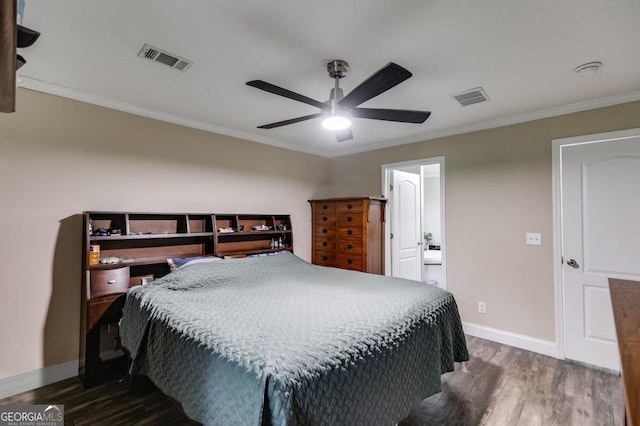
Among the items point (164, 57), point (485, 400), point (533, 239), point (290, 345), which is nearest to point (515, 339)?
point (533, 239)

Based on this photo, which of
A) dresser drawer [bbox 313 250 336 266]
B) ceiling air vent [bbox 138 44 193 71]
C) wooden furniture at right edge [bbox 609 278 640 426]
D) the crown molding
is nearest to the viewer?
wooden furniture at right edge [bbox 609 278 640 426]

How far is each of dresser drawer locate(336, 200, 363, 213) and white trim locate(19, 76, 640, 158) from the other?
0.96m

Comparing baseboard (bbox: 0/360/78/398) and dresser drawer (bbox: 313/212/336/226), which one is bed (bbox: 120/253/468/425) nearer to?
baseboard (bbox: 0/360/78/398)

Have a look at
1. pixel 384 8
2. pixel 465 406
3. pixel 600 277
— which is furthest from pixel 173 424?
pixel 600 277

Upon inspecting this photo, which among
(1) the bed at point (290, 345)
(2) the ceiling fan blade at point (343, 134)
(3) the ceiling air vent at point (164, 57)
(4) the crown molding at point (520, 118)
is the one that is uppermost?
(3) the ceiling air vent at point (164, 57)

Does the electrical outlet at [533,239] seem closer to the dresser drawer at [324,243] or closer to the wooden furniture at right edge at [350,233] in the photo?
the wooden furniture at right edge at [350,233]

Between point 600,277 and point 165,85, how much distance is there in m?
4.26

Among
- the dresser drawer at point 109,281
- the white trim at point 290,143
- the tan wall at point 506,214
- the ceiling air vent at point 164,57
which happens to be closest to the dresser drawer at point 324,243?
the white trim at point 290,143

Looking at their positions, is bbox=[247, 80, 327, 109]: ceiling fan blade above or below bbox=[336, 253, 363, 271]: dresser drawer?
above

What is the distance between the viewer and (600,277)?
9.21ft

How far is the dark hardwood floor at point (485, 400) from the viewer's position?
2.06 m

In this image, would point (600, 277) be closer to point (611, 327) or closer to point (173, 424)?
point (611, 327)

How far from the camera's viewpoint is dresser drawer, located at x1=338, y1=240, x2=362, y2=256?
400 centimetres

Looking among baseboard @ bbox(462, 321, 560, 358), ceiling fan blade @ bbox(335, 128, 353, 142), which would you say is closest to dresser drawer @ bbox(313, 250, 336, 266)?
baseboard @ bbox(462, 321, 560, 358)
